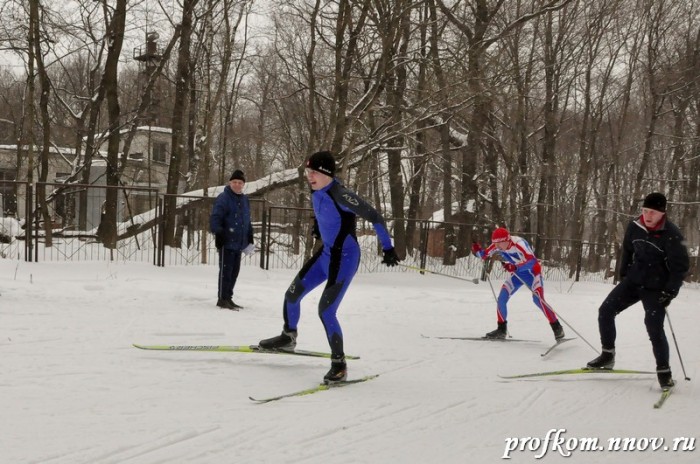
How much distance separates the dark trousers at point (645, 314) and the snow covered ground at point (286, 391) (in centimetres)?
38

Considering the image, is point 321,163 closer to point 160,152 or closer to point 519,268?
point 519,268

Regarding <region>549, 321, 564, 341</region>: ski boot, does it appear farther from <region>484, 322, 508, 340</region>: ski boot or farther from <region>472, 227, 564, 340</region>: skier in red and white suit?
<region>484, 322, 508, 340</region>: ski boot

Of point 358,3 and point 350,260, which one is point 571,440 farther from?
point 358,3

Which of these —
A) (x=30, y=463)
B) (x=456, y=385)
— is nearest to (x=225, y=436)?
(x=30, y=463)

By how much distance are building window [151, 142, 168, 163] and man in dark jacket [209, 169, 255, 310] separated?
33418 millimetres

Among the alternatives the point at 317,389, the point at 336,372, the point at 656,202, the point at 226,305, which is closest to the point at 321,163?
the point at 336,372

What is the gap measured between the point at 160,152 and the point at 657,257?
39.9 meters

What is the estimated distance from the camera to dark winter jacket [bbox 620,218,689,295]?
586 centimetres

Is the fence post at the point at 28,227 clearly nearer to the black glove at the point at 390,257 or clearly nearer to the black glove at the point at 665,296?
the black glove at the point at 390,257

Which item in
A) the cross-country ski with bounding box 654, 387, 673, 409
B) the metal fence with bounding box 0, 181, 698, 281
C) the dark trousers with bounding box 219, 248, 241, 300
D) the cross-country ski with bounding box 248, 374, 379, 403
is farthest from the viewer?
the metal fence with bounding box 0, 181, 698, 281

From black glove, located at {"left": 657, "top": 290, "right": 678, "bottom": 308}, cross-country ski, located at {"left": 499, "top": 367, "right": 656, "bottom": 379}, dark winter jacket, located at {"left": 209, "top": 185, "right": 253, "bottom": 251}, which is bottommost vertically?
cross-country ski, located at {"left": 499, "top": 367, "right": 656, "bottom": 379}

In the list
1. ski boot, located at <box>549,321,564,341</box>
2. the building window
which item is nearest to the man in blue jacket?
ski boot, located at <box>549,321,564,341</box>

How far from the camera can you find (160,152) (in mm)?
42500

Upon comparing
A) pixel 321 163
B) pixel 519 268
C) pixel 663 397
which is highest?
pixel 321 163
